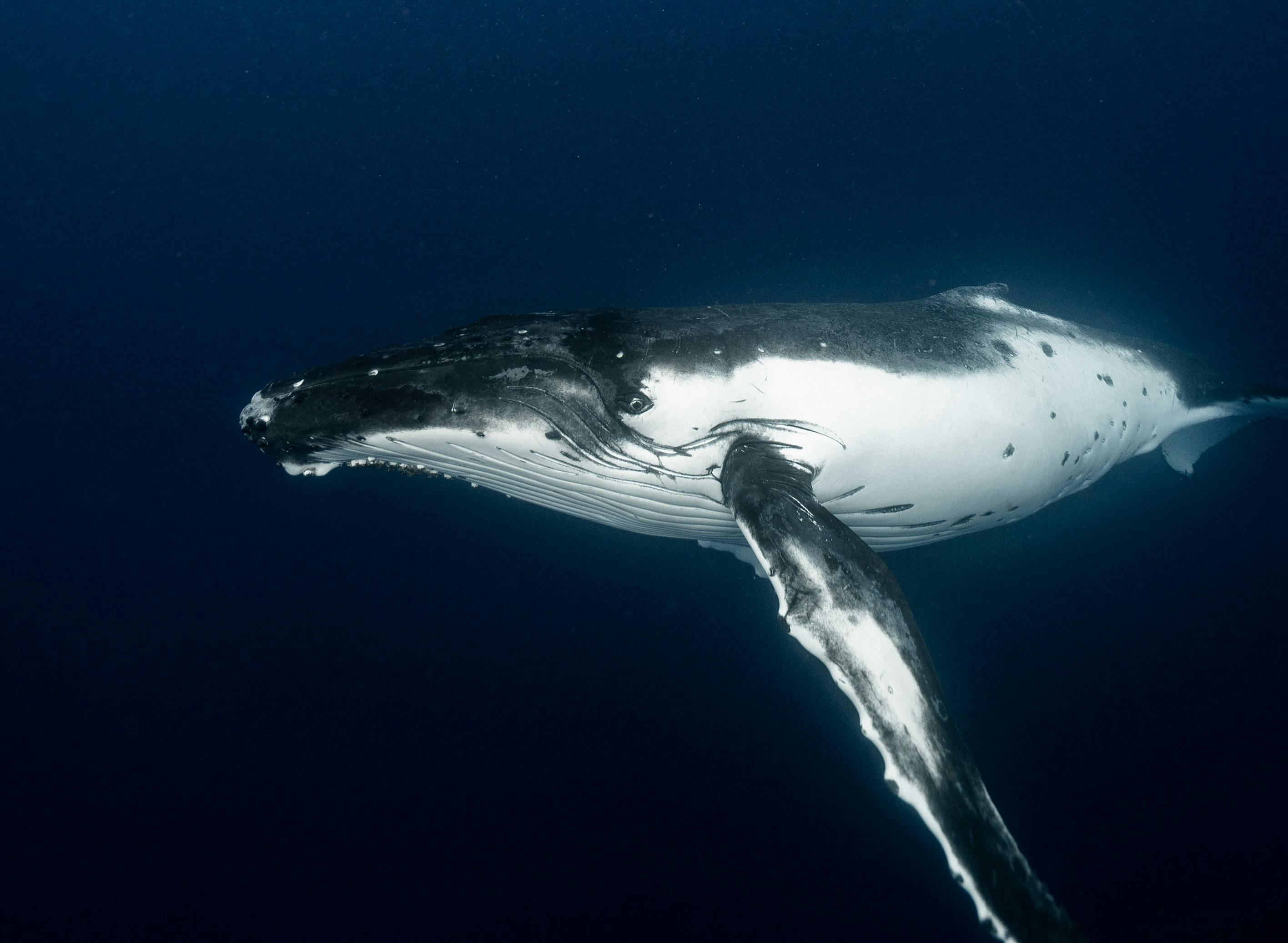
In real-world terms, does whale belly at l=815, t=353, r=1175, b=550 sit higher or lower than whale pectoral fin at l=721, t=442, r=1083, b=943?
higher

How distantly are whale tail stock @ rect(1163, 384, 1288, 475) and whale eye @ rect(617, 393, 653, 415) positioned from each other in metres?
6.62

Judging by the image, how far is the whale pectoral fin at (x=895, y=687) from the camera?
2.21 meters

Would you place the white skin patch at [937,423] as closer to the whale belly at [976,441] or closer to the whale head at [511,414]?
the whale belly at [976,441]

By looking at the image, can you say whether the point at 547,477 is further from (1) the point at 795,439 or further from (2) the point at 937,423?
(2) the point at 937,423

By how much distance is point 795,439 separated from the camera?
12.8ft

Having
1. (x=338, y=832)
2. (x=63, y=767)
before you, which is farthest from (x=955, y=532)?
(x=63, y=767)

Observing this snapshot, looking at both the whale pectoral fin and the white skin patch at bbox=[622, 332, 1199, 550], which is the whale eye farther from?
the whale pectoral fin

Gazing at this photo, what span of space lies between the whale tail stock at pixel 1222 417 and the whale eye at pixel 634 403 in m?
6.62

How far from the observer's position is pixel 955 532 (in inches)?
220

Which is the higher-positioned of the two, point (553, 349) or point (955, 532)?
point (553, 349)

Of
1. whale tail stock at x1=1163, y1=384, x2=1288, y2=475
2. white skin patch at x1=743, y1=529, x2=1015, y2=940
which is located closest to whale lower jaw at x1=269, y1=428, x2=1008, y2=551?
white skin patch at x1=743, y1=529, x2=1015, y2=940

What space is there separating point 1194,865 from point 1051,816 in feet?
5.04

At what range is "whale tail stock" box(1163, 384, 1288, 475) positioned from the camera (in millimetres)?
6711

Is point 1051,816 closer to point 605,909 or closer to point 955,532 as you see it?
point 955,532
